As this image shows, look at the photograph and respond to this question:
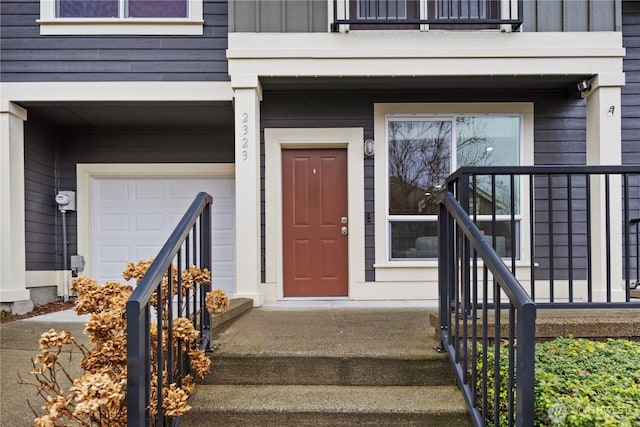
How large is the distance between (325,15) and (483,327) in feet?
11.9

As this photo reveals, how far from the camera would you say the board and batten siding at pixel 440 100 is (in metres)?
4.79

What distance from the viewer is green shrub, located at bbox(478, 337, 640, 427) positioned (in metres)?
1.55

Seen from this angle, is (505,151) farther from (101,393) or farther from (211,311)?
(101,393)

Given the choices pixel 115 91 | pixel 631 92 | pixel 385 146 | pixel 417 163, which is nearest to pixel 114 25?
pixel 115 91

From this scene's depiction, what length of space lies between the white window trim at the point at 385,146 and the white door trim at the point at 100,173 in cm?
212

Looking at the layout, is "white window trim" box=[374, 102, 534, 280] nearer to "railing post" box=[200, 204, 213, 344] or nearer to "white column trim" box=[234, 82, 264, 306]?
"white column trim" box=[234, 82, 264, 306]

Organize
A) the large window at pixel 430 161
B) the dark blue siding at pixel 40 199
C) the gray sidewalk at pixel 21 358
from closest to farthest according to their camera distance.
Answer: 1. the gray sidewalk at pixel 21 358
2. the large window at pixel 430 161
3. the dark blue siding at pixel 40 199

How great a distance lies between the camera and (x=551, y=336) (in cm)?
251

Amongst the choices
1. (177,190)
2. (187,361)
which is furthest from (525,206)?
(177,190)

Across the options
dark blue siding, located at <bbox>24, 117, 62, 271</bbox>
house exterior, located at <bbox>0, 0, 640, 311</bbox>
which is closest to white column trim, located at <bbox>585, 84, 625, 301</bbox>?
house exterior, located at <bbox>0, 0, 640, 311</bbox>

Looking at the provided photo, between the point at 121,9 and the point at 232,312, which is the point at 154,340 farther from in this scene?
the point at 121,9

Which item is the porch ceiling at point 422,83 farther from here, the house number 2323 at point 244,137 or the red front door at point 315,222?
the red front door at point 315,222

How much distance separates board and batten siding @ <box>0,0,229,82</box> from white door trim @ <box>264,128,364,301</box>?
101 cm

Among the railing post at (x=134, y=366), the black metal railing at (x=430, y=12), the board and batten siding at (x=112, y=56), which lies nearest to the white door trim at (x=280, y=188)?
the board and batten siding at (x=112, y=56)
